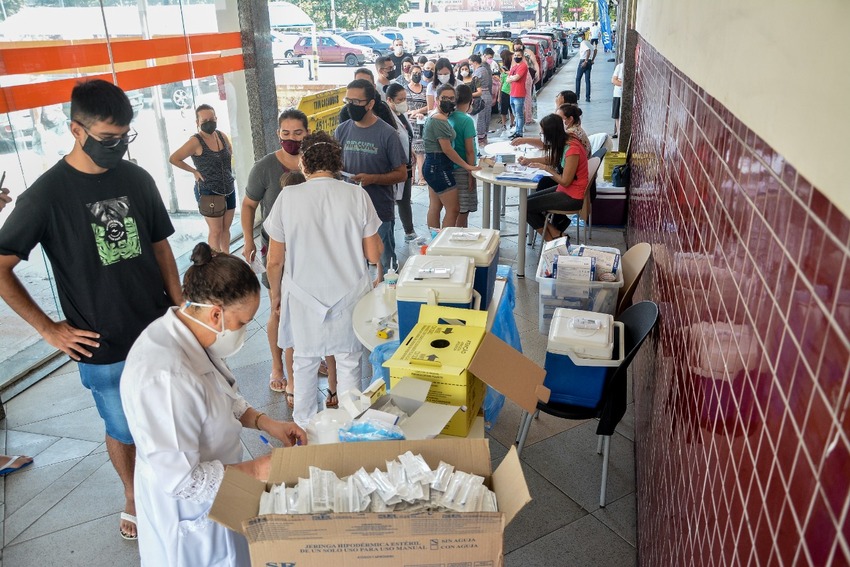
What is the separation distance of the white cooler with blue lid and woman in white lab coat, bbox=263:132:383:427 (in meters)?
0.42

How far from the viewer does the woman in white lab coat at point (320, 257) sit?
358cm

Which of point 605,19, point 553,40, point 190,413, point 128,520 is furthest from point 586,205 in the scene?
point 605,19

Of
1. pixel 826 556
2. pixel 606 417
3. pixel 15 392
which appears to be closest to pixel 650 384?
pixel 606 417

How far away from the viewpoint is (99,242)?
297 cm

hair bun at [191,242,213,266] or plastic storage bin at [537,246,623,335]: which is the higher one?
hair bun at [191,242,213,266]

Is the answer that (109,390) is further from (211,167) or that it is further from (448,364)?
(211,167)

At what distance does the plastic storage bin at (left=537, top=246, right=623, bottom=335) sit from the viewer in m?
4.14

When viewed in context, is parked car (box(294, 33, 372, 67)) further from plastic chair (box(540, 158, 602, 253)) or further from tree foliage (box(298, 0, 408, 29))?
plastic chair (box(540, 158, 602, 253))

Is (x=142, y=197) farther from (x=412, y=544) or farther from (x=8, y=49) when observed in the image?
(x=8, y=49)

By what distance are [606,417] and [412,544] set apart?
1971 mm

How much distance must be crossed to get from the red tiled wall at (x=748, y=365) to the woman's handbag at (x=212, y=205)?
480 centimetres

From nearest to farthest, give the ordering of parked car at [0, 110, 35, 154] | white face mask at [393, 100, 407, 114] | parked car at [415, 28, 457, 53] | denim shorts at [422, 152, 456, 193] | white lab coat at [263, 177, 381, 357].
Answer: white lab coat at [263, 177, 381, 357]
parked car at [0, 110, 35, 154]
denim shorts at [422, 152, 456, 193]
white face mask at [393, 100, 407, 114]
parked car at [415, 28, 457, 53]

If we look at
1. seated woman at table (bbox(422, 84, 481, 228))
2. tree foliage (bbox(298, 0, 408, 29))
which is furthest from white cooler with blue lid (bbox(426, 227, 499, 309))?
tree foliage (bbox(298, 0, 408, 29))

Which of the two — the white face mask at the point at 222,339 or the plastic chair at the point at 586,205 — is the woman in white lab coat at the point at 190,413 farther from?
the plastic chair at the point at 586,205
